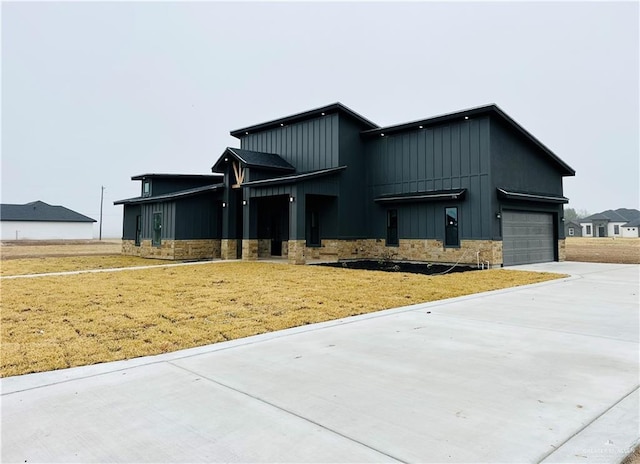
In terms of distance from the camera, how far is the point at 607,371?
4.01 metres

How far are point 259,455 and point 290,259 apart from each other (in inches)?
578

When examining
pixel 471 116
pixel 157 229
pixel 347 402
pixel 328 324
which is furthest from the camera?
pixel 157 229

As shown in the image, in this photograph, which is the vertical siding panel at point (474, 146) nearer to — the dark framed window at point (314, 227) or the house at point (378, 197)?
the house at point (378, 197)

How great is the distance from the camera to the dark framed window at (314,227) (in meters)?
19.7

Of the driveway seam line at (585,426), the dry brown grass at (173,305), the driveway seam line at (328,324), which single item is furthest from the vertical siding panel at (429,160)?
the driveway seam line at (585,426)

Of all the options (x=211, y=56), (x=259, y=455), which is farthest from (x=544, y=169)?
(x=211, y=56)

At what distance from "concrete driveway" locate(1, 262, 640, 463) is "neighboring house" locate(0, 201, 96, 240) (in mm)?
63551

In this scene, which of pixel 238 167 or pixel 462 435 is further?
pixel 238 167

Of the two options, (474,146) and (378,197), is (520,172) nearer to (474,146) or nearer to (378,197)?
(474,146)

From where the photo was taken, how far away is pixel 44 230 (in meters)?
56.0

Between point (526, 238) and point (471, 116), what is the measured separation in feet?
20.7

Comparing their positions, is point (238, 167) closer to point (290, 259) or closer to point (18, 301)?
point (290, 259)

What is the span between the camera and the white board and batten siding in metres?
54.2

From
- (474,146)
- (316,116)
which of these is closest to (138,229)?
(316,116)
